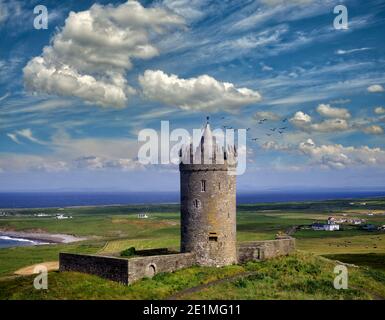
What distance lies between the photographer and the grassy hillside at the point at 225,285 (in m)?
27.2

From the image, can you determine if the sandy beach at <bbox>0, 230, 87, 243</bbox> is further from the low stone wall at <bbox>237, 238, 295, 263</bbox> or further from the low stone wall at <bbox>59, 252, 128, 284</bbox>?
the low stone wall at <bbox>237, 238, 295, 263</bbox>

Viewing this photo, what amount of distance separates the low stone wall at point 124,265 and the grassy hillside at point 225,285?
1.76ft

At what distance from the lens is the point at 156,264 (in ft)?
102

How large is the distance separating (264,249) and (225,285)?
25.9 feet

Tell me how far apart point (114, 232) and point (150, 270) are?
85.5 metres

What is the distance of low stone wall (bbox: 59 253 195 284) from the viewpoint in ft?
95.6

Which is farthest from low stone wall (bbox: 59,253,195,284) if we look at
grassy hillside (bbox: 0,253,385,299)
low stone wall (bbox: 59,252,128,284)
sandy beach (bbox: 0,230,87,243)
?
sandy beach (bbox: 0,230,87,243)

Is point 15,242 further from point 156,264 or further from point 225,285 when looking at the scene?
point 225,285

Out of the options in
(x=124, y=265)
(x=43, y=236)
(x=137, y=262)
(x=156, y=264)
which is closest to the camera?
(x=124, y=265)

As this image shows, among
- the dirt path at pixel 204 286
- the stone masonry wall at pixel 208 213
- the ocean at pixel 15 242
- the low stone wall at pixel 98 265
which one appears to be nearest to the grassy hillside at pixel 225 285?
the dirt path at pixel 204 286

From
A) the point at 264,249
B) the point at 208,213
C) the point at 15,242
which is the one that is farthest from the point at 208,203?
the point at 15,242

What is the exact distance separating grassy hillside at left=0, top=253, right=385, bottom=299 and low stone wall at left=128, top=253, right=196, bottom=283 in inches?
19.0
